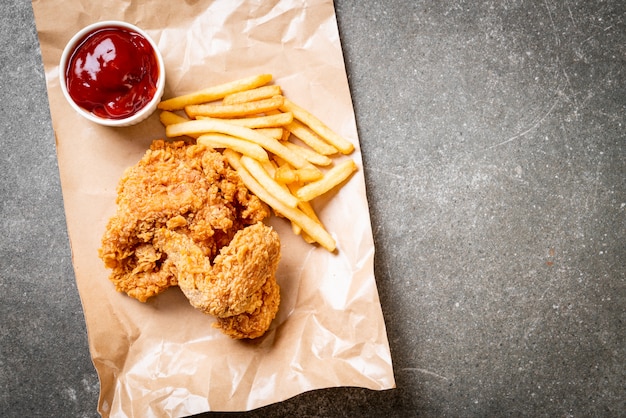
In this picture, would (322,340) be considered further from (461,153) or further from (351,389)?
(461,153)

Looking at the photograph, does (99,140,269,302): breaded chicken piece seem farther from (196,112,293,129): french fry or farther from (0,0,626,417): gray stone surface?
(0,0,626,417): gray stone surface

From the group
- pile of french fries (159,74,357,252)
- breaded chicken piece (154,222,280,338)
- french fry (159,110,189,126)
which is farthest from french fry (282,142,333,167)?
french fry (159,110,189,126)

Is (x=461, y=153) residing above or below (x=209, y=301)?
above

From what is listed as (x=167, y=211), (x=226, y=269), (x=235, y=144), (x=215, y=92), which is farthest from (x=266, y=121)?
(x=226, y=269)

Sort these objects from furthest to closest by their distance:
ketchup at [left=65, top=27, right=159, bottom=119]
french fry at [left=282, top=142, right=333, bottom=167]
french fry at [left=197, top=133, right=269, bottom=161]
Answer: french fry at [left=282, top=142, right=333, bottom=167] → french fry at [left=197, top=133, right=269, bottom=161] → ketchup at [left=65, top=27, right=159, bottom=119]

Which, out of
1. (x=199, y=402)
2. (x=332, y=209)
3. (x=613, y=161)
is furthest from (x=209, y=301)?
(x=613, y=161)

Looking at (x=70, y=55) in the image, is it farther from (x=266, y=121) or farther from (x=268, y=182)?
(x=268, y=182)
